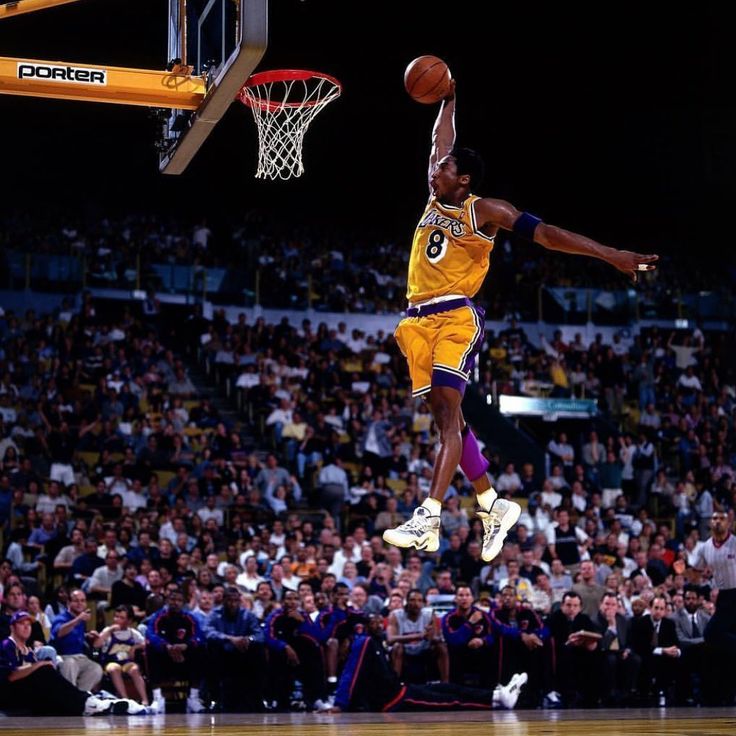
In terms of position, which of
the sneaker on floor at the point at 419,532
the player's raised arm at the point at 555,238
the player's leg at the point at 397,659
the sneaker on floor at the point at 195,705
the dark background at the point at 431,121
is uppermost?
the dark background at the point at 431,121

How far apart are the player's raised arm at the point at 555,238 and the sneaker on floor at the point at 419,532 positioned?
155 centimetres

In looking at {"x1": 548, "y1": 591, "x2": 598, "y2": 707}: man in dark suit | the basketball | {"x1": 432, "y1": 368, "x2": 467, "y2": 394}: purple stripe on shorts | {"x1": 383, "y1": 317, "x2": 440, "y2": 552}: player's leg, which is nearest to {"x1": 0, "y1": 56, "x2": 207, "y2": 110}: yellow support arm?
the basketball

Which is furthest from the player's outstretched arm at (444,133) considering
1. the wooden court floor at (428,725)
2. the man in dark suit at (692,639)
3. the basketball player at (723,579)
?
the man in dark suit at (692,639)

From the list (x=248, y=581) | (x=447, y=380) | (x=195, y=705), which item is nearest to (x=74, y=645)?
(x=195, y=705)

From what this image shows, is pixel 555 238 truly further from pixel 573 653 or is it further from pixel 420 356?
pixel 573 653

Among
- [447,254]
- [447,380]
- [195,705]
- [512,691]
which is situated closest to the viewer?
[447,380]

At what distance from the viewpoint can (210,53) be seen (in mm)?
7793

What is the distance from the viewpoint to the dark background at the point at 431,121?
19547 millimetres

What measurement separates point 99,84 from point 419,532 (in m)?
3.78

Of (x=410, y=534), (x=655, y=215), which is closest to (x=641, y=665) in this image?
(x=410, y=534)

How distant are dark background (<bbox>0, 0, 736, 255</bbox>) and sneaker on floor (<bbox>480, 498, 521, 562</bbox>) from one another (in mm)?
12519

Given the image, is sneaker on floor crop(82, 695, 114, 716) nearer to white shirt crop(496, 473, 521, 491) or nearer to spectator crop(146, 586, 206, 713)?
spectator crop(146, 586, 206, 713)

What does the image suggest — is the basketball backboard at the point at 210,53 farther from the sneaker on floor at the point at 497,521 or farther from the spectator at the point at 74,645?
the spectator at the point at 74,645

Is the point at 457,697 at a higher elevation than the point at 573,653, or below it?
below
